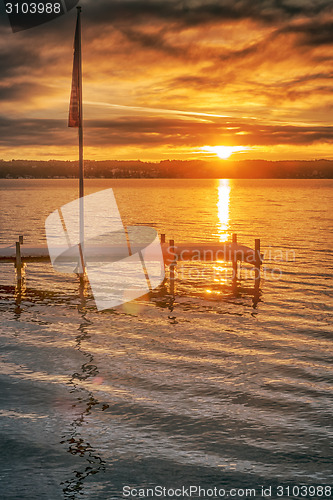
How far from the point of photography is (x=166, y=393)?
15.7 metres

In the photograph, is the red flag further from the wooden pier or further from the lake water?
the lake water

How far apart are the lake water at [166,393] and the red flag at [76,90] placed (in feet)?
30.6

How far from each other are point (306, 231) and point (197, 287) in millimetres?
39129

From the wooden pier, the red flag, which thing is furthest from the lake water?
the red flag

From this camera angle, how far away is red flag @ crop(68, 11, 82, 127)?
2947 centimetres

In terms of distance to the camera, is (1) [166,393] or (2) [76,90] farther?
(2) [76,90]

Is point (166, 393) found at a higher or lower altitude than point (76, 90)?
lower

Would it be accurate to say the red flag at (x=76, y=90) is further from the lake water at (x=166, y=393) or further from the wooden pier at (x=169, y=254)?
the lake water at (x=166, y=393)

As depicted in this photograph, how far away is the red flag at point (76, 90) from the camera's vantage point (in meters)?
29.5

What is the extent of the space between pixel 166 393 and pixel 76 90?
19416 millimetres

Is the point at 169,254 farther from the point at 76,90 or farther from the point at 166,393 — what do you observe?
the point at 166,393

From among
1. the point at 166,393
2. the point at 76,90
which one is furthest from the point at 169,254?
the point at 166,393

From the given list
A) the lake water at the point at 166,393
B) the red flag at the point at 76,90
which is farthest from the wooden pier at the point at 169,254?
the red flag at the point at 76,90

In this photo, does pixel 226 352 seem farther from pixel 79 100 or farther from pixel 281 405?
pixel 79 100
